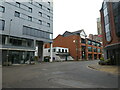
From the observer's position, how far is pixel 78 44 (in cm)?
5412

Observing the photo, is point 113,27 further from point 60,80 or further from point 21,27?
point 21,27

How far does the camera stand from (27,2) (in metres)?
31.5

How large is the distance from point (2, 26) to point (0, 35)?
2107 millimetres

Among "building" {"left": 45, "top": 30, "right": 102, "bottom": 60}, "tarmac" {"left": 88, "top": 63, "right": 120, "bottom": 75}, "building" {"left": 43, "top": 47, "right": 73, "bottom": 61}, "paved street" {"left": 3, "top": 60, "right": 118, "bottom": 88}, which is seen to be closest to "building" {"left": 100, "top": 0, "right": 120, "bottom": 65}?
"tarmac" {"left": 88, "top": 63, "right": 120, "bottom": 75}

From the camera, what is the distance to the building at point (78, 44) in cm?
5347

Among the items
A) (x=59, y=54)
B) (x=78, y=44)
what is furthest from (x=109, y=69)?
(x=78, y=44)

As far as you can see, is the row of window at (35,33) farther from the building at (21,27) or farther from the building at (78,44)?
the building at (78,44)

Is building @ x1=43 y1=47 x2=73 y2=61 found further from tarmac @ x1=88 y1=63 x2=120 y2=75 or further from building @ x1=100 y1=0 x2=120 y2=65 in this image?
tarmac @ x1=88 y1=63 x2=120 y2=75

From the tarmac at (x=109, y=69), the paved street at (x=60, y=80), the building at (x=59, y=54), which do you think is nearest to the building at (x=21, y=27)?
the building at (x=59, y=54)

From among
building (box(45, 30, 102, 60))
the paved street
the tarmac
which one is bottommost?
the tarmac

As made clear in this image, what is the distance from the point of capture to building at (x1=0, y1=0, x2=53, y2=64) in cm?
2556

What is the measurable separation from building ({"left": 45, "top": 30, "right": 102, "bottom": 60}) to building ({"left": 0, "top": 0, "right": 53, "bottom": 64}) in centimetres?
1926

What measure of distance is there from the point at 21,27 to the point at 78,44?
31885mm

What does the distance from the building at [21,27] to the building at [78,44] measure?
1926cm
